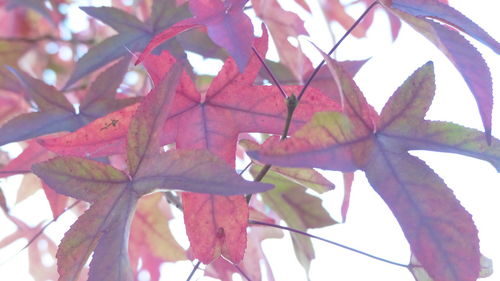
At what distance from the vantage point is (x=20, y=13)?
1261 millimetres

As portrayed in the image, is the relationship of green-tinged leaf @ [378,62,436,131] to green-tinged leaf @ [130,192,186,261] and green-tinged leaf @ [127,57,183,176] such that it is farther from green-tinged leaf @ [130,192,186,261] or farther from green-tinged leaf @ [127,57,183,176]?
green-tinged leaf @ [130,192,186,261]

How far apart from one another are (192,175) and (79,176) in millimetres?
110

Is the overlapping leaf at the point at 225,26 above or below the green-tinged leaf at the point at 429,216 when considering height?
above

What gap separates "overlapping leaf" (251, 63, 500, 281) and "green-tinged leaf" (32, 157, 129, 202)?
15 centimetres

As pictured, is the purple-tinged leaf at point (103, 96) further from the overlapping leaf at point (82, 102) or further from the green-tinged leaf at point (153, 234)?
the green-tinged leaf at point (153, 234)

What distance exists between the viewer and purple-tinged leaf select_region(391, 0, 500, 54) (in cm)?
49

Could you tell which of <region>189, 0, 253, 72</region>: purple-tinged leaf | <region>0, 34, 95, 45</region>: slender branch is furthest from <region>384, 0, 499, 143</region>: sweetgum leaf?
<region>0, 34, 95, 45</region>: slender branch

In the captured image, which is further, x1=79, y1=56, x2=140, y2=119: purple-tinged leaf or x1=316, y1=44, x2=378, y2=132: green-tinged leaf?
x1=79, y1=56, x2=140, y2=119: purple-tinged leaf

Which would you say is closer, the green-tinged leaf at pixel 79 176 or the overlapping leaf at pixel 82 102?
the green-tinged leaf at pixel 79 176

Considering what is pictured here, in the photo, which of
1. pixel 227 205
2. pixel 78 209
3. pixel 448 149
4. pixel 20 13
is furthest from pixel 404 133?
pixel 20 13

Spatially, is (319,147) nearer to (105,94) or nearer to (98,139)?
(98,139)

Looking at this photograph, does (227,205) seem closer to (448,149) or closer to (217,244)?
(217,244)

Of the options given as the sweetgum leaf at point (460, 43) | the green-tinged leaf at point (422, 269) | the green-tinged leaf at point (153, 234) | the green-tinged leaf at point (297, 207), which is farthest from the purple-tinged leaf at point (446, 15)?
the green-tinged leaf at point (153, 234)

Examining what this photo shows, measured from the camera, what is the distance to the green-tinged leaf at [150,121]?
0.47m
